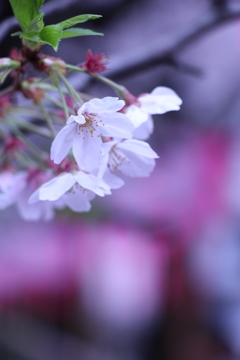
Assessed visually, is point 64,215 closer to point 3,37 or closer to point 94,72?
point 3,37

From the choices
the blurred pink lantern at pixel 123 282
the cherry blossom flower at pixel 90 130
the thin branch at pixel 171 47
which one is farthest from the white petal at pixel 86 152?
the blurred pink lantern at pixel 123 282

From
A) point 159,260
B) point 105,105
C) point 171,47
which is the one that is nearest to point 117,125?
point 105,105

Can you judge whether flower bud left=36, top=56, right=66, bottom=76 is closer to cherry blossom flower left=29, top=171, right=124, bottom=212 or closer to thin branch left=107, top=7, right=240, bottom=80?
cherry blossom flower left=29, top=171, right=124, bottom=212

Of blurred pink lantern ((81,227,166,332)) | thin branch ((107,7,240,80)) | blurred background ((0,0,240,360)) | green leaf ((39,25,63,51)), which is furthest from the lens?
blurred pink lantern ((81,227,166,332))

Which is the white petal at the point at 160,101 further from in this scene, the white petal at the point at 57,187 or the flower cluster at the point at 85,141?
the white petal at the point at 57,187

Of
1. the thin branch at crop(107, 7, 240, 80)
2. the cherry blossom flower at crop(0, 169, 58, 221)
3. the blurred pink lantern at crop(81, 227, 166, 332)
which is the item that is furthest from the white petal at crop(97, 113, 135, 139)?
the blurred pink lantern at crop(81, 227, 166, 332)
